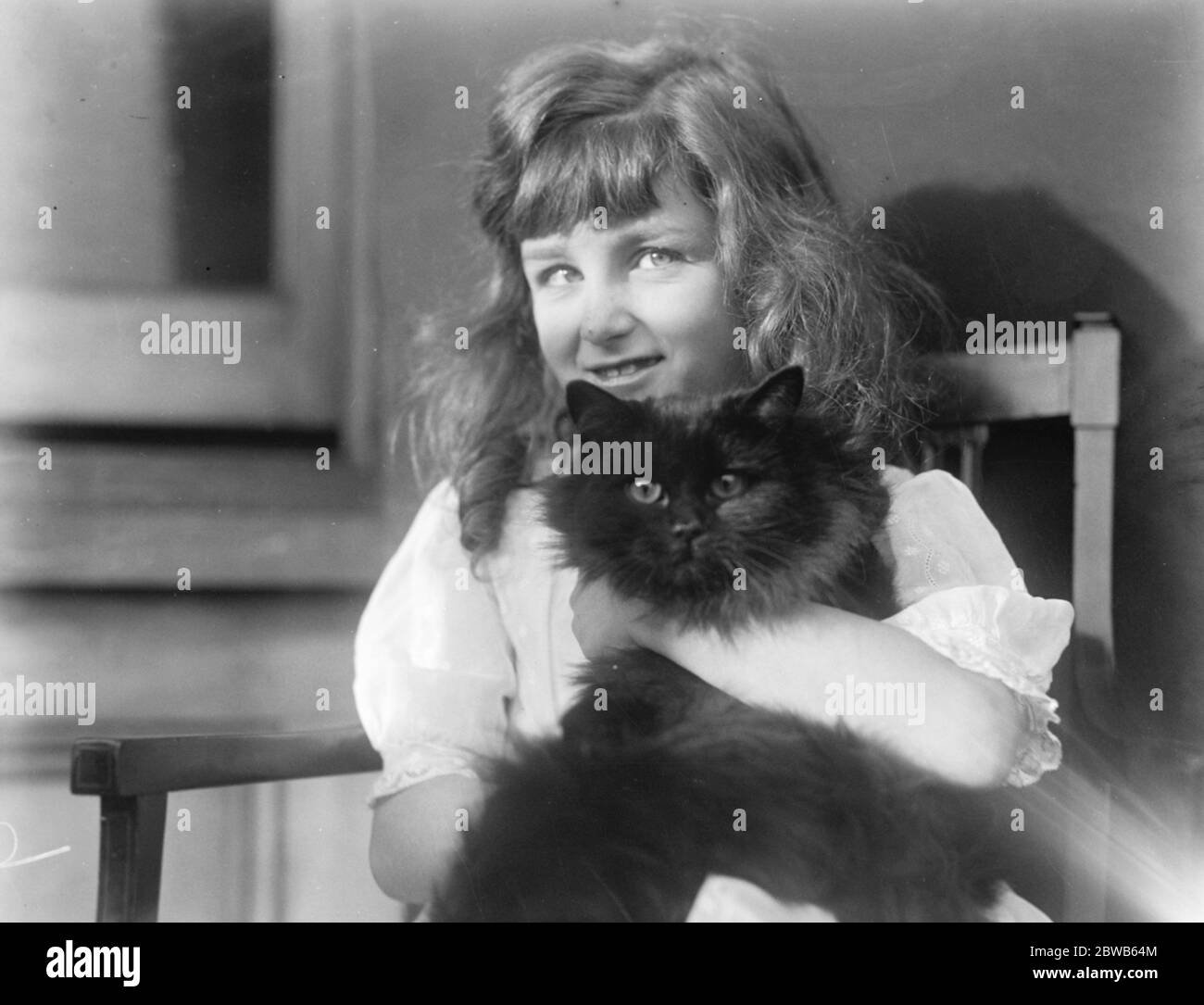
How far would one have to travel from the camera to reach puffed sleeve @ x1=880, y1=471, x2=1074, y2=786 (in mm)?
1279

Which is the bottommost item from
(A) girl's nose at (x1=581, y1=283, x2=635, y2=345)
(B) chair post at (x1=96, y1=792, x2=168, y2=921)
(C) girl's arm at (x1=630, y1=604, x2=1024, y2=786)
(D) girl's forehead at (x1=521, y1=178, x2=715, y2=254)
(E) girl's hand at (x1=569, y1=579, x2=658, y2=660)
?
(B) chair post at (x1=96, y1=792, x2=168, y2=921)

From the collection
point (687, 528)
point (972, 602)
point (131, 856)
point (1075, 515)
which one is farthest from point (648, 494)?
point (131, 856)

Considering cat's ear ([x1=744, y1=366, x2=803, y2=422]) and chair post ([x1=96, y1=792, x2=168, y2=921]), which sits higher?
cat's ear ([x1=744, y1=366, x2=803, y2=422])

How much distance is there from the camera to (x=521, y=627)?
53.4 inches

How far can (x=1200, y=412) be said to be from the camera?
54.0 inches

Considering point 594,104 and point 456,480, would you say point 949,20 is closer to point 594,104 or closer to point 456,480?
point 594,104

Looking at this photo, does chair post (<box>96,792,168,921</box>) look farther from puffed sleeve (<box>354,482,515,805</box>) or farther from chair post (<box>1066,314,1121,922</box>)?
chair post (<box>1066,314,1121,922</box>)

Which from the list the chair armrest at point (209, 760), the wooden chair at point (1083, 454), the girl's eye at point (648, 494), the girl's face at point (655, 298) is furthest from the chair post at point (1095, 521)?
the chair armrest at point (209, 760)

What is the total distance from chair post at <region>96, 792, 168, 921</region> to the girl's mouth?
747 mm

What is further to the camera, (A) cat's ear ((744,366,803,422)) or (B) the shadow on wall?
(B) the shadow on wall

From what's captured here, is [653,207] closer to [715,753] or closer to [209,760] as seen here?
[715,753]

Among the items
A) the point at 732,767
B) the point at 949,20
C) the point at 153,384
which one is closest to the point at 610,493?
the point at 732,767

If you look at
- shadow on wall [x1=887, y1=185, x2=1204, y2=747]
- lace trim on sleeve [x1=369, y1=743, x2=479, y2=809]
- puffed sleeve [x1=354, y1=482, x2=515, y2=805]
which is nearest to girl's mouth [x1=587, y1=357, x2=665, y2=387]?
puffed sleeve [x1=354, y1=482, x2=515, y2=805]

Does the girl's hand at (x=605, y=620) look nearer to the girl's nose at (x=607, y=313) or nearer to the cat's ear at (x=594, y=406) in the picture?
the cat's ear at (x=594, y=406)
